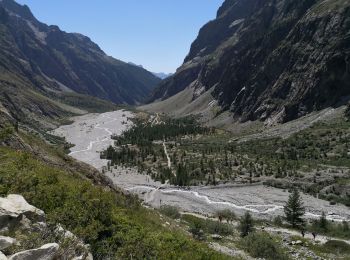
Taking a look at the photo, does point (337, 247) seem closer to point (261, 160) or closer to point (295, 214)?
point (295, 214)

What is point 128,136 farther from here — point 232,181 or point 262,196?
point 262,196

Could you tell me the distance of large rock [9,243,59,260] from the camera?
37.6 ft

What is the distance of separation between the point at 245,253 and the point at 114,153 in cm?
10496

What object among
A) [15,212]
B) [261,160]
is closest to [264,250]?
[15,212]

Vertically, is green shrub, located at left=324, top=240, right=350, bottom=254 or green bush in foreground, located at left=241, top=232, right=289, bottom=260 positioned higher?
green bush in foreground, located at left=241, top=232, right=289, bottom=260

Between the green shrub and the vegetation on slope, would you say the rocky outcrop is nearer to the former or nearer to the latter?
the green shrub

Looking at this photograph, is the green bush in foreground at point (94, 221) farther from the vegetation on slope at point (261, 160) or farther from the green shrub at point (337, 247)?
the vegetation on slope at point (261, 160)

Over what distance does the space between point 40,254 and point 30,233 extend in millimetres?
2419

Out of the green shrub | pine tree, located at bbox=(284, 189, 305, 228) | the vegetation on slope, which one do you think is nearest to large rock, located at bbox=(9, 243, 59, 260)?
the green shrub

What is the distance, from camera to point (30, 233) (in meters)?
14.1

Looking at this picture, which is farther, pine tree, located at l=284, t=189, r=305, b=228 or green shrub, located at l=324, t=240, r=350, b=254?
pine tree, located at l=284, t=189, r=305, b=228

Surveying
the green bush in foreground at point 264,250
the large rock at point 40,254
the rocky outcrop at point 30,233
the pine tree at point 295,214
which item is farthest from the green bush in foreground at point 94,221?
the pine tree at point 295,214

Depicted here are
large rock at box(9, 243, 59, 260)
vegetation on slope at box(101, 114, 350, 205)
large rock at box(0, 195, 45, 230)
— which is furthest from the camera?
vegetation on slope at box(101, 114, 350, 205)

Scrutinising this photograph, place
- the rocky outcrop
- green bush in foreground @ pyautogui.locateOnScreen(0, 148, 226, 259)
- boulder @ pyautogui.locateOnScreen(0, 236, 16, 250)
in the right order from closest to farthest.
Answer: the rocky outcrop
boulder @ pyautogui.locateOnScreen(0, 236, 16, 250)
green bush in foreground @ pyautogui.locateOnScreen(0, 148, 226, 259)
